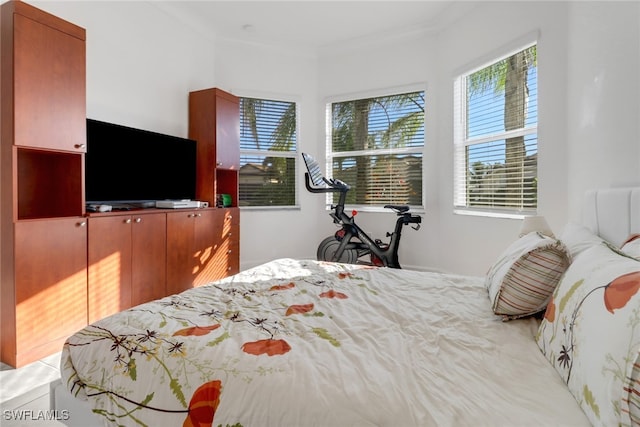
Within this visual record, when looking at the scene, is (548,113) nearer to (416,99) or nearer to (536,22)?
(536,22)

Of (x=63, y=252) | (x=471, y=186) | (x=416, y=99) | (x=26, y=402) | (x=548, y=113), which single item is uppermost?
(x=416, y=99)

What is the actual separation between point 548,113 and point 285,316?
2613mm

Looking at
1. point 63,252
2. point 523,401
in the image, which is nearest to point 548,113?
point 523,401

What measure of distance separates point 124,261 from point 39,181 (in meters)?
0.78

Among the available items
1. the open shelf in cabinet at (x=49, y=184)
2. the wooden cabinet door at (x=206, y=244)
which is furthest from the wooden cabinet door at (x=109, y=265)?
the wooden cabinet door at (x=206, y=244)

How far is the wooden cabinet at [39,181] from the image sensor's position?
1942 mm

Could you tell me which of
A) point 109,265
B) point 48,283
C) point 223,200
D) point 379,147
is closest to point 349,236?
point 379,147

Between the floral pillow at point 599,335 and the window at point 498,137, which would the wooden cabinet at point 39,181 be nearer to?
the floral pillow at point 599,335

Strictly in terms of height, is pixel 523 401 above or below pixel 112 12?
below

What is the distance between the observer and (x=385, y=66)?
167 inches

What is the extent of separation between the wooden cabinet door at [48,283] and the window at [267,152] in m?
2.29

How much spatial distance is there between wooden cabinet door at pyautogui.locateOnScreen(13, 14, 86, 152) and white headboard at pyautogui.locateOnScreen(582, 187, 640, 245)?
2989mm

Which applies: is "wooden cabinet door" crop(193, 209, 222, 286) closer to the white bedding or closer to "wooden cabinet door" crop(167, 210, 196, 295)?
"wooden cabinet door" crop(167, 210, 196, 295)

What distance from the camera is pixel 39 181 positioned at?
93.0 inches
